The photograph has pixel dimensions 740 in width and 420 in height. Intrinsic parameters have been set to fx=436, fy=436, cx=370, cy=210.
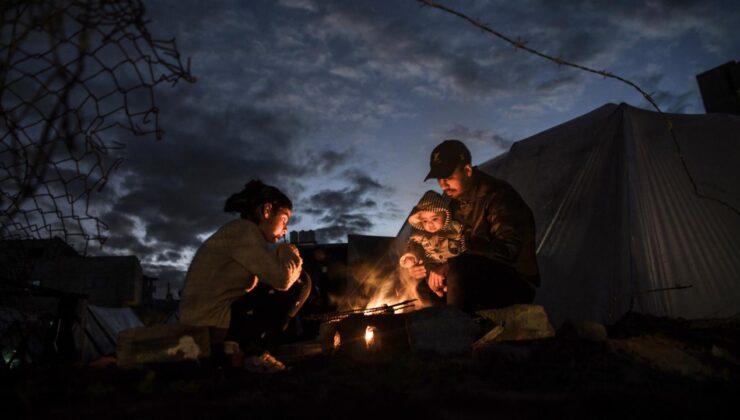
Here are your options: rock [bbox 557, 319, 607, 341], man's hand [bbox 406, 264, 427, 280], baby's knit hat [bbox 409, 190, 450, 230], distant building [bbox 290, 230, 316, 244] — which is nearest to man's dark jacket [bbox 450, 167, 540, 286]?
baby's knit hat [bbox 409, 190, 450, 230]

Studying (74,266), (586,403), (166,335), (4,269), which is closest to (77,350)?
Answer: (4,269)

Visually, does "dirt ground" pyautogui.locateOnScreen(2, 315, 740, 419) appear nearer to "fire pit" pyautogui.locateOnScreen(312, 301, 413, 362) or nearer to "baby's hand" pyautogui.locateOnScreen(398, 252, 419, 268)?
"fire pit" pyautogui.locateOnScreen(312, 301, 413, 362)

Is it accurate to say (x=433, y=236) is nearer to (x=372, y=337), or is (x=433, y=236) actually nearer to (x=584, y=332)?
(x=372, y=337)

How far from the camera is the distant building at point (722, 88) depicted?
30.4ft

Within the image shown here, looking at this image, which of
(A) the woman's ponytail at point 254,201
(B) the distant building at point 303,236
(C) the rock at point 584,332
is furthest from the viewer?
(B) the distant building at point 303,236

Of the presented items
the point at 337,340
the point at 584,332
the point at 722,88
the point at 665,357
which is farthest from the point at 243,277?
the point at 722,88

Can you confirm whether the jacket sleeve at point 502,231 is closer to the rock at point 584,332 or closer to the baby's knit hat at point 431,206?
the baby's knit hat at point 431,206

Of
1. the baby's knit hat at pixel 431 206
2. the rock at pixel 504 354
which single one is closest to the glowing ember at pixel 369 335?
the rock at pixel 504 354

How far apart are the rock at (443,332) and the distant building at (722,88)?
948cm

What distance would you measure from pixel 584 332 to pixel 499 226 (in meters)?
1.39

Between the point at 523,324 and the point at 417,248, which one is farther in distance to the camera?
the point at 417,248

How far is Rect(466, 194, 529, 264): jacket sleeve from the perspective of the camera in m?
3.94

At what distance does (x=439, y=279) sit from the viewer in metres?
4.39

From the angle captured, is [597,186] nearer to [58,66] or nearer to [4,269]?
[58,66]
